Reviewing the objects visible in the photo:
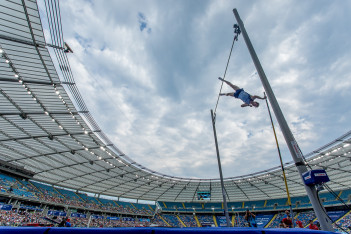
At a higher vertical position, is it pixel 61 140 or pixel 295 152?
pixel 61 140

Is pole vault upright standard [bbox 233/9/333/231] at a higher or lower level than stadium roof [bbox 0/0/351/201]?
lower

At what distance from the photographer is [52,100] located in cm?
1526

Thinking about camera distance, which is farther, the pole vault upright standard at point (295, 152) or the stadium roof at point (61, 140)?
the stadium roof at point (61, 140)

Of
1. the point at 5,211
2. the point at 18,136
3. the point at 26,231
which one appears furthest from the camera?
the point at 5,211

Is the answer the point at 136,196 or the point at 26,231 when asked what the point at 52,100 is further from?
the point at 136,196

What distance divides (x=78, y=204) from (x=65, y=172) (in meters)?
9.94

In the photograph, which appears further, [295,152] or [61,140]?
[61,140]

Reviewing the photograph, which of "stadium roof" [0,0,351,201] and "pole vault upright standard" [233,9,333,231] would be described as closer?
"pole vault upright standard" [233,9,333,231]

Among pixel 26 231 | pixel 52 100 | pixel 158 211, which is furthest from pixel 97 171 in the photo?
pixel 26 231

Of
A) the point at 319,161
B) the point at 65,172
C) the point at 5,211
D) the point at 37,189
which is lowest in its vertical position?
the point at 5,211

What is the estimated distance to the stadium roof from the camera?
10.5 metres

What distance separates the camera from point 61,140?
21312 mm

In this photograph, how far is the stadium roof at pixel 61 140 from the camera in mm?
10453

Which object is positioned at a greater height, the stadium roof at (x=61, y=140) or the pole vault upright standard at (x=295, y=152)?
the stadium roof at (x=61, y=140)
